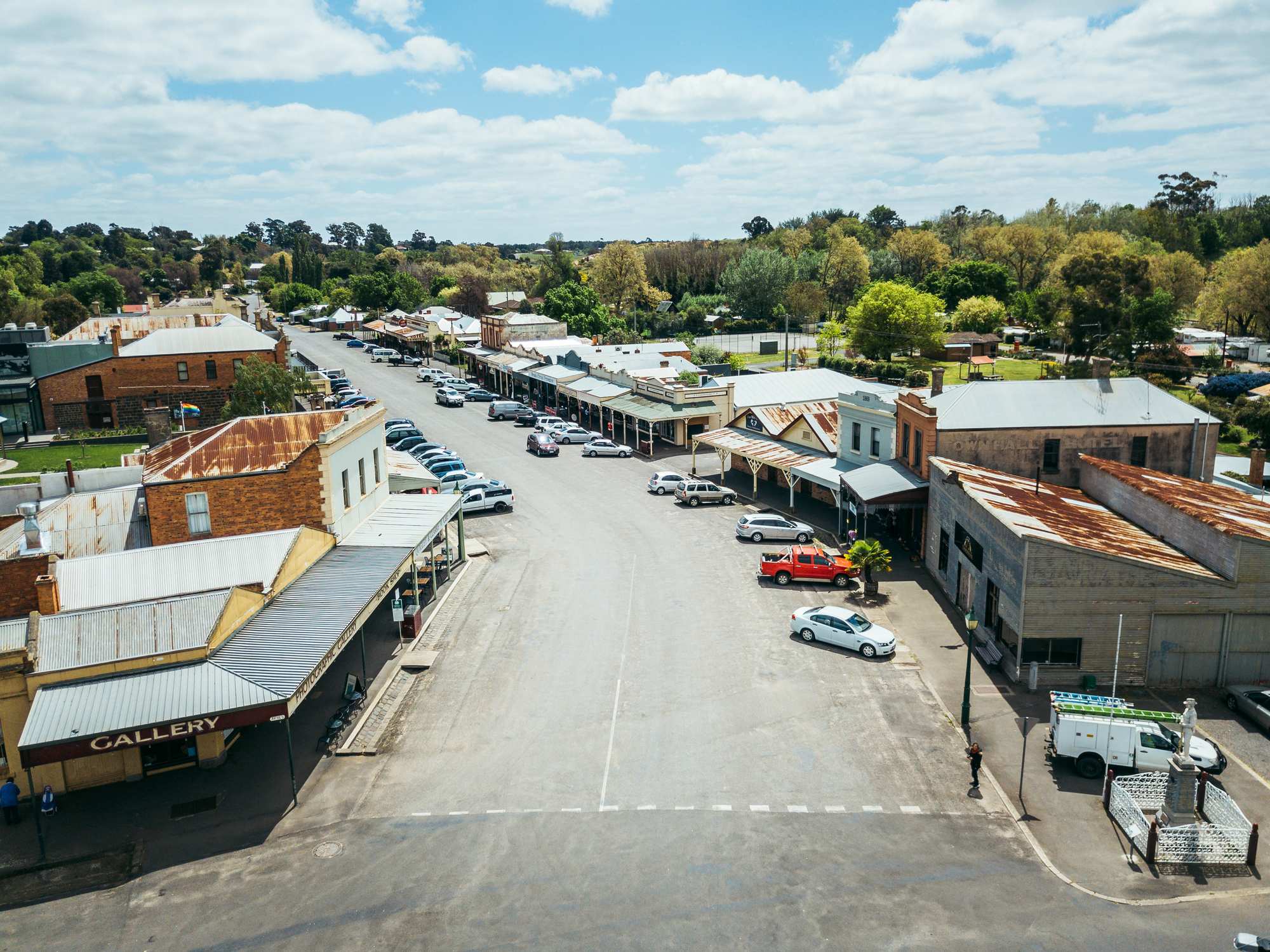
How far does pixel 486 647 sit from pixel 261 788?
9.18 metres

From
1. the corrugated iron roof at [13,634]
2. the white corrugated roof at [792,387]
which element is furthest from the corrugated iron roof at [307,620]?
the white corrugated roof at [792,387]

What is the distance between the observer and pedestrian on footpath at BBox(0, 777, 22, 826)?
19.8 meters

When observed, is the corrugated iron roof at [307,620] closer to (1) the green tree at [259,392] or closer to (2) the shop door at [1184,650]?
(2) the shop door at [1184,650]

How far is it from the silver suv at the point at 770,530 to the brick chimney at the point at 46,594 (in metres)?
26.4

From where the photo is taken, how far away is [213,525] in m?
29.2

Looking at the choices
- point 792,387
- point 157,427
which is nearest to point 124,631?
point 157,427

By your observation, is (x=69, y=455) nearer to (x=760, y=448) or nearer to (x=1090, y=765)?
(x=760, y=448)

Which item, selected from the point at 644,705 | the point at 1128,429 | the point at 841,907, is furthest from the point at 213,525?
the point at 1128,429

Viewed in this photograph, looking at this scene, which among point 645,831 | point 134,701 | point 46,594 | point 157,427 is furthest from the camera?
point 157,427

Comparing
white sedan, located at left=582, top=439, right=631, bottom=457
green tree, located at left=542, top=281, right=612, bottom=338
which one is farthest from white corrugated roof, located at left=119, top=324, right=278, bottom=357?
green tree, located at left=542, top=281, right=612, bottom=338

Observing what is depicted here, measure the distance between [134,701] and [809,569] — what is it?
23.5 m

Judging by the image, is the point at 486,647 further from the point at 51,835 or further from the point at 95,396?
the point at 95,396

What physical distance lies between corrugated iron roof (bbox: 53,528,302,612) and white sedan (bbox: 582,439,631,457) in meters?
31.7

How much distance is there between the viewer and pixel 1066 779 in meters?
21.3
